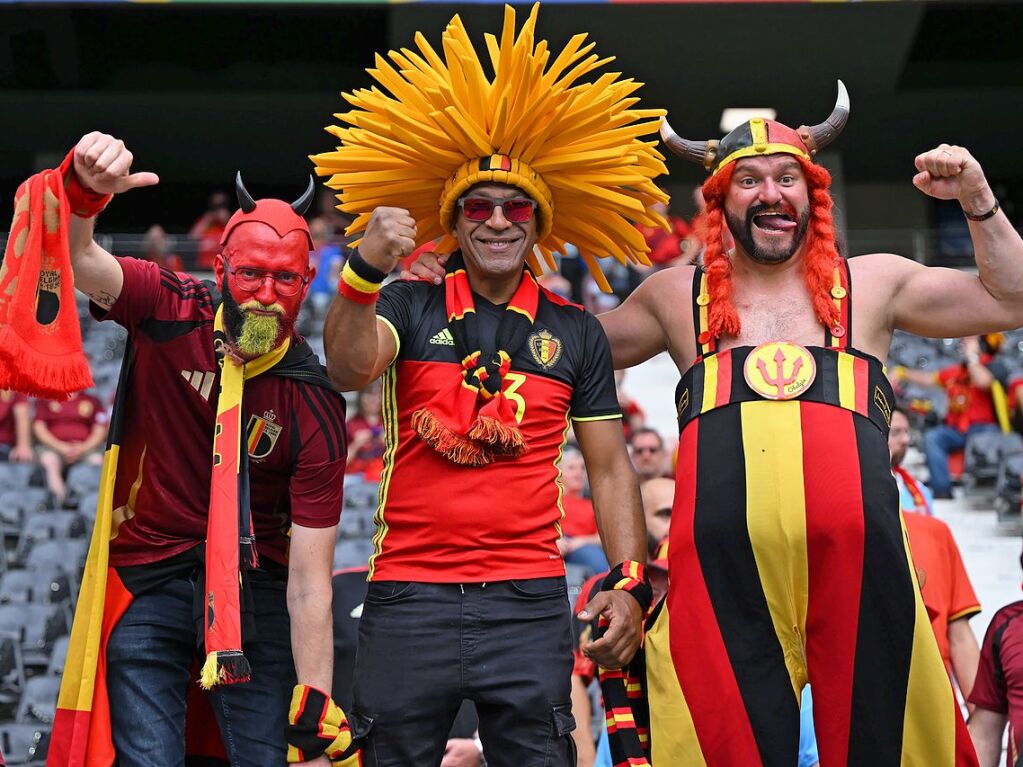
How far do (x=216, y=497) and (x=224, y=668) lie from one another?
0.46m

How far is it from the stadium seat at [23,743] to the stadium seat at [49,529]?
2.47 m

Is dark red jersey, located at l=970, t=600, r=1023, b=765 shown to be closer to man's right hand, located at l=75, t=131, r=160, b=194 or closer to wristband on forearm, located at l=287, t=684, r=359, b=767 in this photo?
wristband on forearm, located at l=287, t=684, r=359, b=767

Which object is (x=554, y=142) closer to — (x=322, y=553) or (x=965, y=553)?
(x=322, y=553)

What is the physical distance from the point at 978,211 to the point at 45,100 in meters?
15.7

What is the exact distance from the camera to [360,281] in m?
3.61

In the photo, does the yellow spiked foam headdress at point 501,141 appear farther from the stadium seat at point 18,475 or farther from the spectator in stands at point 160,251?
the spectator in stands at point 160,251

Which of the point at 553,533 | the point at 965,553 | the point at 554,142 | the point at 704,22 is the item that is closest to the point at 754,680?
the point at 553,533

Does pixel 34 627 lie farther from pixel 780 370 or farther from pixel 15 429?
pixel 780 370

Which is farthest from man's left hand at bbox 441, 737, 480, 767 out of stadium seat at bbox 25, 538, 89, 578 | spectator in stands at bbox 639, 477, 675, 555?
stadium seat at bbox 25, 538, 89, 578

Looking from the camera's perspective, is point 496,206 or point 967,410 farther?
point 967,410

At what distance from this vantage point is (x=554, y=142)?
4078 mm

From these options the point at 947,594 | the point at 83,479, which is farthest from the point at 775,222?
the point at 83,479

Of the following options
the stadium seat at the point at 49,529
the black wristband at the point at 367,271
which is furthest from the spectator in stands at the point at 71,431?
the black wristband at the point at 367,271

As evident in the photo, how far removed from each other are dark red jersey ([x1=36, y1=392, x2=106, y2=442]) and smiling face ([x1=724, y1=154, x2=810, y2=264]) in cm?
738
